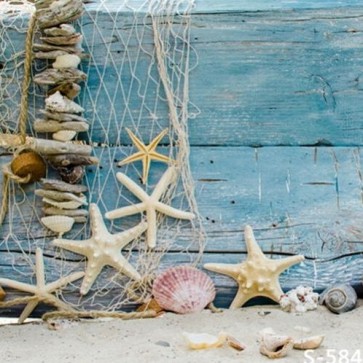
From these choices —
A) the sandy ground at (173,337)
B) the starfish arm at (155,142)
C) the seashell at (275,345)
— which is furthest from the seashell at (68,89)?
the seashell at (275,345)

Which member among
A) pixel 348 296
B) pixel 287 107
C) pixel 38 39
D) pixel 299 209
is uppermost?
pixel 38 39

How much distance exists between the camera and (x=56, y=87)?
11.0 feet

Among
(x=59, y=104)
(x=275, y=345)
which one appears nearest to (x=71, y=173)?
(x=59, y=104)

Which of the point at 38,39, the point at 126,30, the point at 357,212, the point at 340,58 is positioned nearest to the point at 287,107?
the point at 340,58

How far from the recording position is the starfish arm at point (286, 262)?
3.31 m

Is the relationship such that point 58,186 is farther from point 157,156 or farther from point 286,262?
point 286,262

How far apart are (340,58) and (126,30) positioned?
0.83 metres

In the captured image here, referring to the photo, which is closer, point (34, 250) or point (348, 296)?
point (348, 296)

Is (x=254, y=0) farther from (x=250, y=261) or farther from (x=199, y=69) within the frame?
(x=250, y=261)

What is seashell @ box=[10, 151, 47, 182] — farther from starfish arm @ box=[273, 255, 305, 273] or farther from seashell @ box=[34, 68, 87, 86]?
starfish arm @ box=[273, 255, 305, 273]

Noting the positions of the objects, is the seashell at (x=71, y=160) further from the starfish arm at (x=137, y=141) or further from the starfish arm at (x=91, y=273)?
the starfish arm at (x=91, y=273)

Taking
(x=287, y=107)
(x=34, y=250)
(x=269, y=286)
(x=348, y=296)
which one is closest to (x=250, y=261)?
(x=269, y=286)

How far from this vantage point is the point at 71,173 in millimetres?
3361

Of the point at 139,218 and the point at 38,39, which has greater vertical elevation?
the point at 38,39
